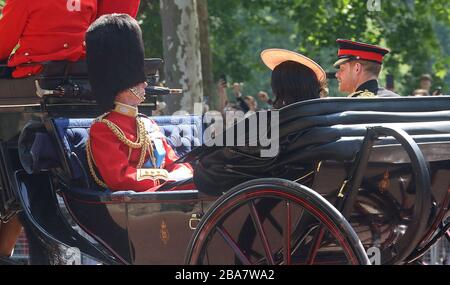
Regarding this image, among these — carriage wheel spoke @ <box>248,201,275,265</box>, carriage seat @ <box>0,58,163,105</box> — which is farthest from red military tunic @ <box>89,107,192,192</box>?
carriage wheel spoke @ <box>248,201,275,265</box>

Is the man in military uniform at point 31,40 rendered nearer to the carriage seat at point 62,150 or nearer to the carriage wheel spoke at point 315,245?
the carriage seat at point 62,150

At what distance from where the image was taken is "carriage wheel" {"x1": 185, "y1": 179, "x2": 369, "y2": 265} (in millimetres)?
4043

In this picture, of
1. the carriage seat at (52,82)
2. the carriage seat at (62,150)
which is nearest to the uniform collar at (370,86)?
the carriage seat at (52,82)

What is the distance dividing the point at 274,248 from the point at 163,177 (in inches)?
40.9

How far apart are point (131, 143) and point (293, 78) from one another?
105cm

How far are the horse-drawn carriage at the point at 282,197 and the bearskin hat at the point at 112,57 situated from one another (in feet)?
0.67

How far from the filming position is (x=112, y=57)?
5496 millimetres

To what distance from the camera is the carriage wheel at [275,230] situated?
13.3ft

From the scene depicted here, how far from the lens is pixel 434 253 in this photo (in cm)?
819

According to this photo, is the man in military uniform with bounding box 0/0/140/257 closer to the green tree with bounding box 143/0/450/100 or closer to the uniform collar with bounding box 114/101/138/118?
the uniform collar with bounding box 114/101/138/118

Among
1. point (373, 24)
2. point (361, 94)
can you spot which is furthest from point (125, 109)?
point (373, 24)

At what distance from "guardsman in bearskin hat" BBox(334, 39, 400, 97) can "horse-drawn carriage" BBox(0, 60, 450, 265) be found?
4.82 ft
